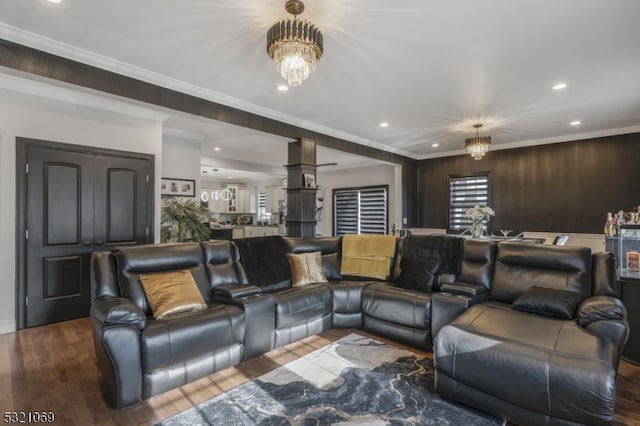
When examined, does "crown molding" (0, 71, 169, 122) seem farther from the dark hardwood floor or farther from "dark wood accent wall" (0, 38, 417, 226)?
the dark hardwood floor

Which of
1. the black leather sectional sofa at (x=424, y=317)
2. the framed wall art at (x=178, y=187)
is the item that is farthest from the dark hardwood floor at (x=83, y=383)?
the framed wall art at (x=178, y=187)

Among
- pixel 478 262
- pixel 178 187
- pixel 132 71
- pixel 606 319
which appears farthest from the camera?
pixel 178 187

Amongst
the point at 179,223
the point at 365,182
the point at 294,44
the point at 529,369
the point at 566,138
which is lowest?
the point at 529,369

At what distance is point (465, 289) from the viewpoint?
302cm

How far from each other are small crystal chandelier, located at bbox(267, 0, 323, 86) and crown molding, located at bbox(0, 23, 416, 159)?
1.67m

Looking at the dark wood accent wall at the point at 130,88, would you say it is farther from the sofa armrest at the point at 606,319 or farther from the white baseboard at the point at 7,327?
the sofa armrest at the point at 606,319

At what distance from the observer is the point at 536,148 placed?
248 inches

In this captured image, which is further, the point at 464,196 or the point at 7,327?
the point at 464,196

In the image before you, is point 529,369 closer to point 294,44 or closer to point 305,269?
point 305,269

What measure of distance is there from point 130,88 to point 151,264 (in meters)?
1.90

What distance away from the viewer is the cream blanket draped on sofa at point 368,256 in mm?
3963

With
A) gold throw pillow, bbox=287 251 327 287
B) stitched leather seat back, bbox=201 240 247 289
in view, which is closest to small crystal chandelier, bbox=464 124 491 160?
gold throw pillow, bbox=287 251 327 287

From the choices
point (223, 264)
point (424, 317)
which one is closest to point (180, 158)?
point (223, 264)

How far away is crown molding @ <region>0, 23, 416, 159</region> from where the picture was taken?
105 inches
